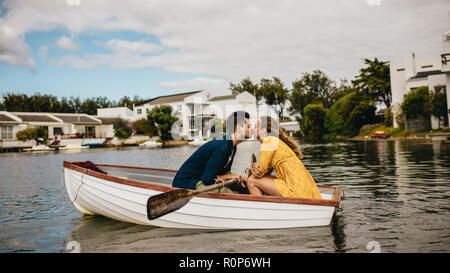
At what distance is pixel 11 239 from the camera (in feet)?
17.7

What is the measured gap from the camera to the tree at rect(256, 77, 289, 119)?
73625mm

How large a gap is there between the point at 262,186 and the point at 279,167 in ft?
1.35

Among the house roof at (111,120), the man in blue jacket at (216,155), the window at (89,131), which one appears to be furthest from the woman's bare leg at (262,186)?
the house roof at (111,120)

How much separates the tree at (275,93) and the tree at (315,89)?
9.29ft

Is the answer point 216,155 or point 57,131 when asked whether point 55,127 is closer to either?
point 57,131

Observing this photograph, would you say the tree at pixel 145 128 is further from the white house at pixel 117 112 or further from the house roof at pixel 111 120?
the white house at pixel 117 112

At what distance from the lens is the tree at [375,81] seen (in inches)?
1543

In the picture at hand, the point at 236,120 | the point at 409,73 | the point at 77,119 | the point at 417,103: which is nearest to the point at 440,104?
the point at 417,103

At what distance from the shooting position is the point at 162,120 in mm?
54750

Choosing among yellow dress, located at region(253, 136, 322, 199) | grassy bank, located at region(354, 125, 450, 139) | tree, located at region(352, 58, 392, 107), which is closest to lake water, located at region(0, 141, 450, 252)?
yellow dress, located at region(253, 136, 322, 199)

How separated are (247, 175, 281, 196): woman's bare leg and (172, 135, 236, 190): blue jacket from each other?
1.53 feet

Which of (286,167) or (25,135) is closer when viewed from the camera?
(286,167)

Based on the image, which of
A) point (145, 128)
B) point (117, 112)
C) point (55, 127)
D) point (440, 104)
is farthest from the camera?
point (117, 112)
